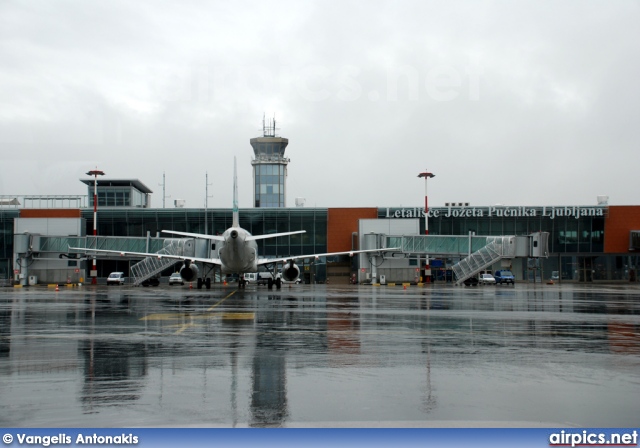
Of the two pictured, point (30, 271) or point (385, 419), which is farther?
point (30, 271)

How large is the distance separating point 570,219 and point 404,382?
265ft

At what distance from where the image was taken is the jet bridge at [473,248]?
6688cm

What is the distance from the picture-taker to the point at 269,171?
11175cm

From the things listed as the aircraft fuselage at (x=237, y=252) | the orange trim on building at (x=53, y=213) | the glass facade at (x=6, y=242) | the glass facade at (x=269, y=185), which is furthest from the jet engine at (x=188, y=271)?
the glass facade at (x=269, y=185)

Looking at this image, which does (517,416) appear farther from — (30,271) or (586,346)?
(30,271)

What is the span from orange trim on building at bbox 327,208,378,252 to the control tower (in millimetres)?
27062

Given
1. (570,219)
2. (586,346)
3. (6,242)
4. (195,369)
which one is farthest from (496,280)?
(195,369)

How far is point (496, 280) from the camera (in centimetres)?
7681

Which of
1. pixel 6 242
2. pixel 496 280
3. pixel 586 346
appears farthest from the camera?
pixel 6 242

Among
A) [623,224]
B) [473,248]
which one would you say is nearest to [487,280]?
[473,248]

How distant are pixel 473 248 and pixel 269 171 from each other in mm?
46588

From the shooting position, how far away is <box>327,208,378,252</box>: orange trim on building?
278 feet

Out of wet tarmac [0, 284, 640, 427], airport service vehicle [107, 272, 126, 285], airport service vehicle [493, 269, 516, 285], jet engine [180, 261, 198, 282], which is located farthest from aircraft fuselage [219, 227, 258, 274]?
airport service vehicle [493, 269, 516, 285]

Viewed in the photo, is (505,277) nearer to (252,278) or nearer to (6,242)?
(252,278)
